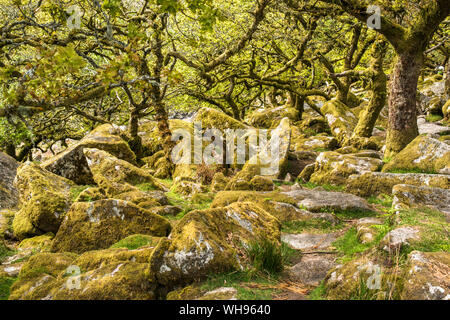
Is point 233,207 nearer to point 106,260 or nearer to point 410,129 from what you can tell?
point 106,260

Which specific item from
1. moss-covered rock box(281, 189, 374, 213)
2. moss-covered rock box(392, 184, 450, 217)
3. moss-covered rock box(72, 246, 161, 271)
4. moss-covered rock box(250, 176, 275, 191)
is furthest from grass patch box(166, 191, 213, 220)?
moss-covered rock box(392, 184, 450, 217)

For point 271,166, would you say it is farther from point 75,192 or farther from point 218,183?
point 75,192

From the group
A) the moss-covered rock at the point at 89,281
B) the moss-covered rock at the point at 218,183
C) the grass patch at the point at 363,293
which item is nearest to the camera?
the grass patch at the point at 363,293

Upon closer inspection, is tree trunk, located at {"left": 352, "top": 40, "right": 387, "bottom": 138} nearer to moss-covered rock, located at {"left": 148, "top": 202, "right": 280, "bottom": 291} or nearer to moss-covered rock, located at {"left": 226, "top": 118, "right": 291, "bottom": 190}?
moss-covered rock, located at {"left": 226, "top": 118, "right": 291, "bottom": 190}

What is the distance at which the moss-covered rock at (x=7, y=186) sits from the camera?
9938 mm

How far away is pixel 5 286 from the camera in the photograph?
16.4 feet

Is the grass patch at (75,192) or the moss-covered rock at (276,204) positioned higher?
the grass patch at (75,192)

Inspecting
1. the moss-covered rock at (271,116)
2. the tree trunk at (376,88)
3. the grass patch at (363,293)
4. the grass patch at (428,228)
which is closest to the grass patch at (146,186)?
the grass patch at (428,228)

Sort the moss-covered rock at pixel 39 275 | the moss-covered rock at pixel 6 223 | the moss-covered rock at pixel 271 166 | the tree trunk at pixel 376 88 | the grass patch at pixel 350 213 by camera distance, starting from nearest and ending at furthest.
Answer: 1. the moss-covered rock at pixel 39 275
2. the moss-covered rock at pixel 6 223
3. the grass patch at pixel 350 213
4. the moss-covered rock at pixel 271 166
5. the tree trunk at pixel 376 88

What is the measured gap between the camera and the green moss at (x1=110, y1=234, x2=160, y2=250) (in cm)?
620

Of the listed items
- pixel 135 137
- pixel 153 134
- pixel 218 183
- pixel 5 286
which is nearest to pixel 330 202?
pixel 218 183

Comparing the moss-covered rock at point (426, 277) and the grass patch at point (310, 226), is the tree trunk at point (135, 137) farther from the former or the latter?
the moss-covered rock at point (426, 277)

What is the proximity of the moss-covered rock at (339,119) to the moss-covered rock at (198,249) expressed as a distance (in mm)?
14726
